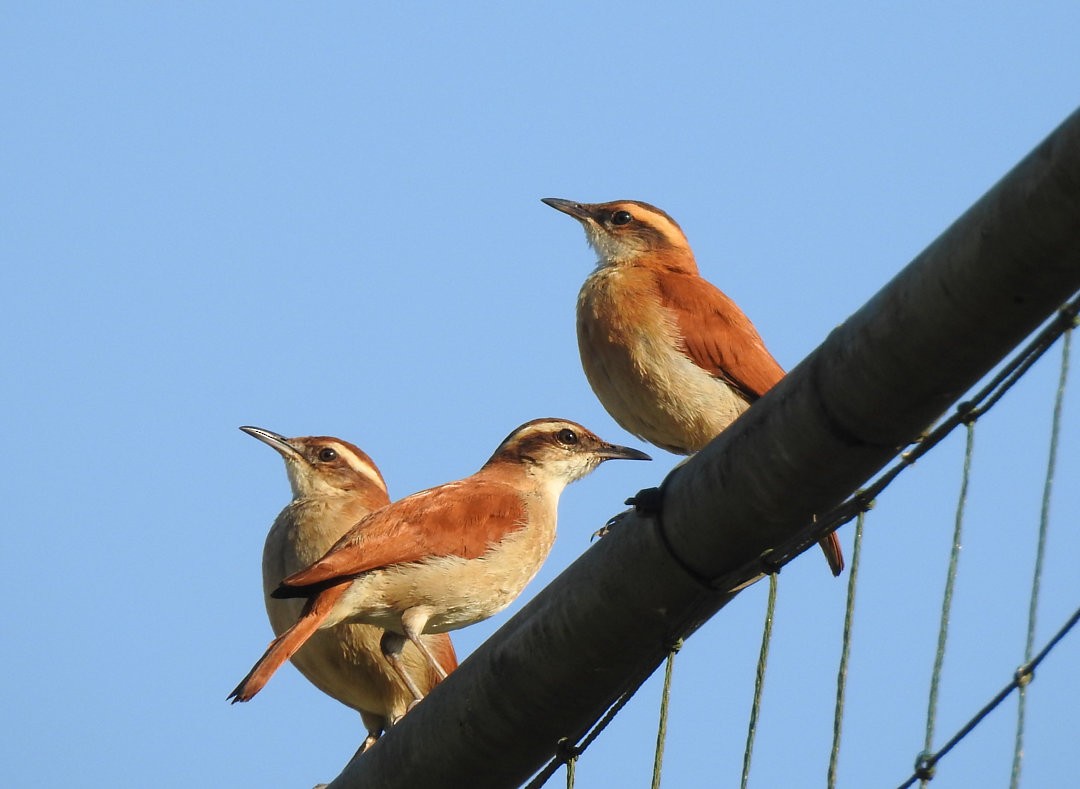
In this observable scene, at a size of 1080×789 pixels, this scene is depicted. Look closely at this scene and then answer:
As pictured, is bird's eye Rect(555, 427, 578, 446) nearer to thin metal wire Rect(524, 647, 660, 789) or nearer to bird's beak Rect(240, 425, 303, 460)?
bird's beak Rect(240, 425, 303, 460)

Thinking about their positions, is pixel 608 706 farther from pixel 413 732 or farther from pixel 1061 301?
pixel 1061 301

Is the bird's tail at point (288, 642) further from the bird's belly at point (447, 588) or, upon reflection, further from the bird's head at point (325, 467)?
the bird's head at point (325, 467)

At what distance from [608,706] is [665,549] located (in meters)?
0.83

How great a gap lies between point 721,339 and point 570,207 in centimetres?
216

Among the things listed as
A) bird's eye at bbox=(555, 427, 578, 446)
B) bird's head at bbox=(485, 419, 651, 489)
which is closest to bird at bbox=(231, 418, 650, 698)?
bird's head at bbox=(485, 419, 651, 489)

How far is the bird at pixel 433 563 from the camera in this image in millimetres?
8617

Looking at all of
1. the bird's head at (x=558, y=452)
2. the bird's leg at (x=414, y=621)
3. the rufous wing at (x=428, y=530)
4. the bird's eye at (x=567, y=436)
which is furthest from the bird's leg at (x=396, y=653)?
the bird's eye at (x=567, y=436)

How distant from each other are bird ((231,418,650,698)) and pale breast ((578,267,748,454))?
3.30 ft

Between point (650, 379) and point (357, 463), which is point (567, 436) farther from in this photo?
point (357, 463)

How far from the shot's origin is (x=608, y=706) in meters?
4.94

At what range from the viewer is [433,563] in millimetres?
8953

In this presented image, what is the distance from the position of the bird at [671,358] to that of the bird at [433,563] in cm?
101

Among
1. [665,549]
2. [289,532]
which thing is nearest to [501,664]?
[665,549]

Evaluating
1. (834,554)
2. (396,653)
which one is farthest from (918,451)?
(396,653)
